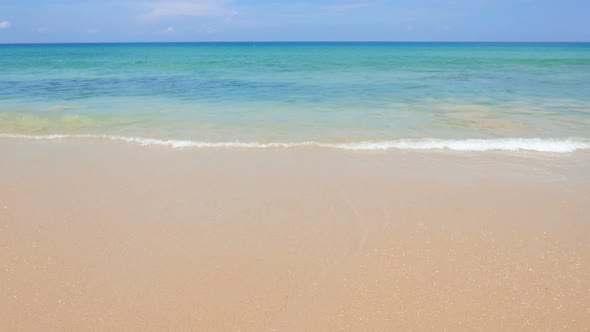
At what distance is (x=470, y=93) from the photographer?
1402 cm

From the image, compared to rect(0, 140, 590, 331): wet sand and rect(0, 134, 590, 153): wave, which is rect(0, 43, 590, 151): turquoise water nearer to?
rect(0, 134, 590, 153): wave

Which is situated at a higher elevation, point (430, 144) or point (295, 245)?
point (430, 144)

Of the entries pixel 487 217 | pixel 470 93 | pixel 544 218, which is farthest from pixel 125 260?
pixel 470 93

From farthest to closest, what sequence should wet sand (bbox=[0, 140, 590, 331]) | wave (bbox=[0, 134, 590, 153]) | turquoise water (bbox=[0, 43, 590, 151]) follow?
1. turquoise water (bbox=[0, 43, 590, 151])
2. wave (bbox=[0, 134, 590, 153])
3. wet sand (bbox=[0, 140, 590, 331])

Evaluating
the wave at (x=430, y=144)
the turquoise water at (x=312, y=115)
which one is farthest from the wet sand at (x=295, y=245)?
the turquoise water at (x=312, y=115)

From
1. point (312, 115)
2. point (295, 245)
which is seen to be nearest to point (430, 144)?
point (312, 115)

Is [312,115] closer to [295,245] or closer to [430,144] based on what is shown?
[430,144]

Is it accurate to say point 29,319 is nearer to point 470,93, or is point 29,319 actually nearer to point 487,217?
point 487,217

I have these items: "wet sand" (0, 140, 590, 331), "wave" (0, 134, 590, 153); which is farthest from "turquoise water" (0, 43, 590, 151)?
"wet sand" (0, 140, 590, 331)

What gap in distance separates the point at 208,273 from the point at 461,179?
3.67 m

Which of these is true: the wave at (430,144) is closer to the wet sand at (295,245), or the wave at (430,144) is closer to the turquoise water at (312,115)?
the turquoise water at (312,115)

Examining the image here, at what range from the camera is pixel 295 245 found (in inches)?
146

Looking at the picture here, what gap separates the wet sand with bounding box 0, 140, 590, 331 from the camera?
2838 millimetres

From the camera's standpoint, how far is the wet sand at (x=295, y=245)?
112 inches
